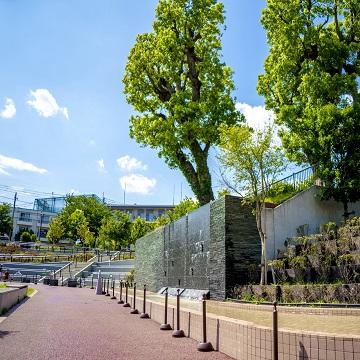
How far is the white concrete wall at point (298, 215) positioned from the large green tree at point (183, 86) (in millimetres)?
6713

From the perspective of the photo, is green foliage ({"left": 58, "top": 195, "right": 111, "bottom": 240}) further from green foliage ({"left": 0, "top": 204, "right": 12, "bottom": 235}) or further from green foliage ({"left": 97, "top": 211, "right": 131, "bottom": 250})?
green foliage ({"left": 97, "top": 211, "right": 131, "bottom": 250})

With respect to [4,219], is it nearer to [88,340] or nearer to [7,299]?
[7,299]

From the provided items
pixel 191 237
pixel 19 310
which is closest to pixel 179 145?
pixel 191 237

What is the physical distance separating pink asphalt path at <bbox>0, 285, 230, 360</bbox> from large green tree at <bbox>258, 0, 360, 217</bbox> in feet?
27.7

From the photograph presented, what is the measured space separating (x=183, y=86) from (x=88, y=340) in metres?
17.2

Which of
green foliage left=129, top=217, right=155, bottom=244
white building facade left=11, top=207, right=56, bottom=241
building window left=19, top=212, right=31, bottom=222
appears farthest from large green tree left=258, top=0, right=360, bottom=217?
building window left=19, top=212, right=31, bottom=222

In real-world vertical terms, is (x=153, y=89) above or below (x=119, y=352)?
above

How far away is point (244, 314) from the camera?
960 centimetres

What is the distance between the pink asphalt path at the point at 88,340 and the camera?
6809 millimetres

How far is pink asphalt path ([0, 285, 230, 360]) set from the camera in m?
6.81

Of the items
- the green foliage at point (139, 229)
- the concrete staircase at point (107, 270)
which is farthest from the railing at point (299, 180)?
the green foliage at point (139, 229)

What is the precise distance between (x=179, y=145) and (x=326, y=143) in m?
8.43

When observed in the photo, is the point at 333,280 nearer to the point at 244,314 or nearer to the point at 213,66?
the point at 244,314

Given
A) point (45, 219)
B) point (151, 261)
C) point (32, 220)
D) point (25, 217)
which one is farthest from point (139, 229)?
point (45, 219)
